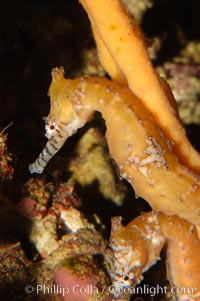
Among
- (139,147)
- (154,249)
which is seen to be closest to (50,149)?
(139,147)

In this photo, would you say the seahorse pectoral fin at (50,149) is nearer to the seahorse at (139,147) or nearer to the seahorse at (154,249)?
the seahorse at (139,147)

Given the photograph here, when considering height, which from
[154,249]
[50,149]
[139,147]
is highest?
[50,149]

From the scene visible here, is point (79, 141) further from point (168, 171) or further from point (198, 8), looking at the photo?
point (198, 8)

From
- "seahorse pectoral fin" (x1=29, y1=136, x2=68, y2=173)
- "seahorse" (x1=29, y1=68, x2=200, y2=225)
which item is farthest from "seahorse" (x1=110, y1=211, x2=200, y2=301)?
"seahorse pectoral fin" (x1=29, y1=136, x2=68, y2=173)

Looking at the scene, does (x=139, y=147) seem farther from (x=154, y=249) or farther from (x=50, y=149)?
(x=154, y=249)

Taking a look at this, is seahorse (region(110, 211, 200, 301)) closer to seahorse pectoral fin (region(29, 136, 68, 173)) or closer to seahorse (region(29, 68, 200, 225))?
seahorse (region(29, 68, 200, 225))

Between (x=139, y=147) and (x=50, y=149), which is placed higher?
(x=50, y=149)
